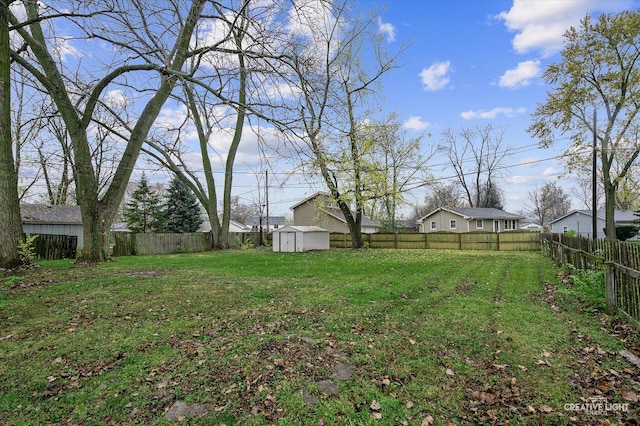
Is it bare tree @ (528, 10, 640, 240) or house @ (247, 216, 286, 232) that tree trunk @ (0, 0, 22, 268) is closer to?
bare tree @ (528, 10, 640, 240)

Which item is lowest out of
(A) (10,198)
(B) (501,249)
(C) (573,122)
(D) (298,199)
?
(B) (501,249)

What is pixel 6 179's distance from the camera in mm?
7559

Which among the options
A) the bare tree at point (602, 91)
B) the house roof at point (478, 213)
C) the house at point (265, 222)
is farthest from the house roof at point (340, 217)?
the house at point (265, 222)

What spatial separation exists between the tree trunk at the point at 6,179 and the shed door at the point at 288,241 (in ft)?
46.3

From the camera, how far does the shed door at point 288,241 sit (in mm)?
20930

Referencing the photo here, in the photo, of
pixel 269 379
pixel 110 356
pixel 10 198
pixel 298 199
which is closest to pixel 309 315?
pixel 269 379

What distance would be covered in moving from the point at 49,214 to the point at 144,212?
6161mm

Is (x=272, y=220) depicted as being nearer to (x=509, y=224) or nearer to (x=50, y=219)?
(x=509, y=224)

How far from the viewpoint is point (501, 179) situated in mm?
37062

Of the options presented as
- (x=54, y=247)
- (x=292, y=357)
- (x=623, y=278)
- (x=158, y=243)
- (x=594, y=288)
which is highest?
(x=54, y=247)

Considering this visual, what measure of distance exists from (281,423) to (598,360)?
345 cm

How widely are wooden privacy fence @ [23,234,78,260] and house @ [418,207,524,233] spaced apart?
28101mm

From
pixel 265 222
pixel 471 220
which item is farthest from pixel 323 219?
pixel 265 222

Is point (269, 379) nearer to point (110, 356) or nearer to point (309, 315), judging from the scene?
point (110, 356)
